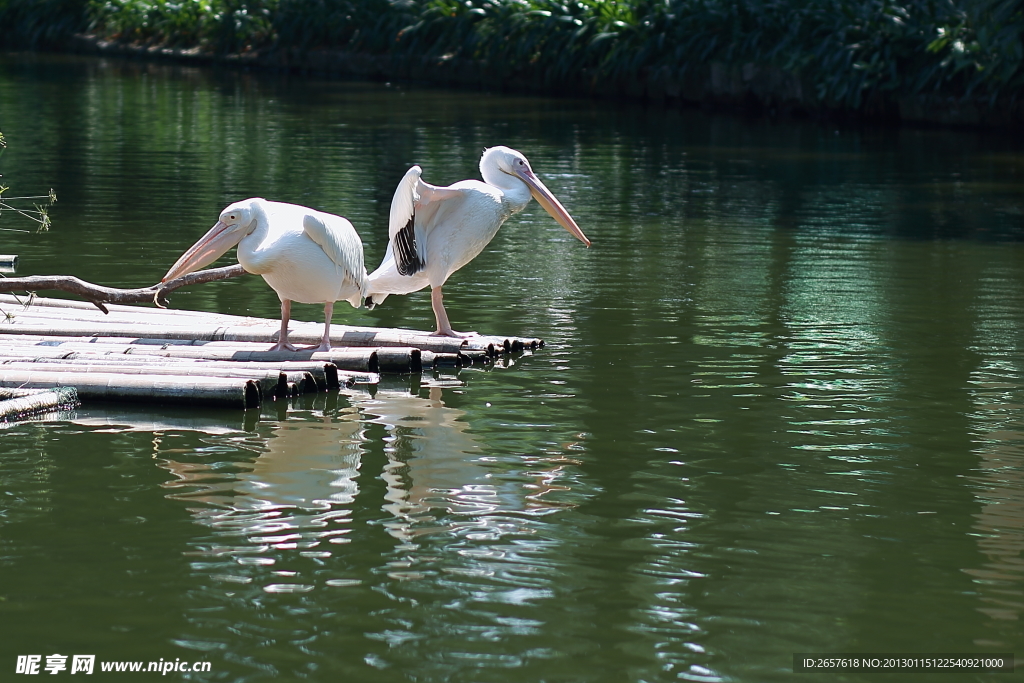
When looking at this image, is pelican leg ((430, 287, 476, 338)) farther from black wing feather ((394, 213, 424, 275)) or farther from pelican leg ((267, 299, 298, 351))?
pelican leg ((267, 299, 298, 351))

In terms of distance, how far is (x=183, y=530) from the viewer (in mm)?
5410

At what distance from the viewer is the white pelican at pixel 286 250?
7719 mm

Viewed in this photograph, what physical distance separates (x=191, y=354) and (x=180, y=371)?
0.51 metres

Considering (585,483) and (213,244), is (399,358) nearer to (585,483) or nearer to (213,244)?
(213,244)

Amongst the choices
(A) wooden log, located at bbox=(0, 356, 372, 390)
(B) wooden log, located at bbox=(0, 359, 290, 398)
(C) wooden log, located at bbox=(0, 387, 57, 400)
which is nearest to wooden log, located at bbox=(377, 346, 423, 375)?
(A) wooden log, located at bbox=(0, 356, 372, 390)

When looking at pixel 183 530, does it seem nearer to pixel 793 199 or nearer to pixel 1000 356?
pixel 1000 356

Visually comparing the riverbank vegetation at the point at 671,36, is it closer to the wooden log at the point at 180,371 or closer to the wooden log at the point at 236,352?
the wooden log at the point at 236,352

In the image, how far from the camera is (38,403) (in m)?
6.92

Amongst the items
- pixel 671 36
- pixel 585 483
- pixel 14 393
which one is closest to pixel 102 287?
pixel 14 393

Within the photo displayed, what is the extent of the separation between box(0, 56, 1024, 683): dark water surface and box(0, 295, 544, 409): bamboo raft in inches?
5.9

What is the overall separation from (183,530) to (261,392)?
1.93m

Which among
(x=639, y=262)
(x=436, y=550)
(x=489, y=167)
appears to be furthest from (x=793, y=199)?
(x=436, y=550)

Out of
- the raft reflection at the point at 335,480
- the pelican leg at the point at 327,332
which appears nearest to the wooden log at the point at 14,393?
the raft reflection at the point at 335,480

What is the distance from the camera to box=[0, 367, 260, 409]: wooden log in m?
7.07
